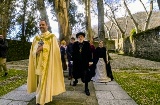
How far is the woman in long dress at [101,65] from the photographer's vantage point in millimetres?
10125

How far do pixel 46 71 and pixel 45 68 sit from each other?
0.25 ft

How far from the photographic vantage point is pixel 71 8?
34938 mm

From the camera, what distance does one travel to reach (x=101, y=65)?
10234 millimetres

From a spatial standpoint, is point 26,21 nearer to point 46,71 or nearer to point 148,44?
point 148,44

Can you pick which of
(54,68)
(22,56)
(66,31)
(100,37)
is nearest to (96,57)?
(54,68)

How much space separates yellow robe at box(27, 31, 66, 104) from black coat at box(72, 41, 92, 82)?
4.65ft

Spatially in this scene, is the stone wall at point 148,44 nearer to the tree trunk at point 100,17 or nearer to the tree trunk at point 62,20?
the tree trunk at point 100,17

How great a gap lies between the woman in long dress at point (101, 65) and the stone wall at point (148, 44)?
13.0 m

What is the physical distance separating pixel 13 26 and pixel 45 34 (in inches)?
1079

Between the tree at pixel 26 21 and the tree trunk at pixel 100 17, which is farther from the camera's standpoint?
the tree at pixel 26 21

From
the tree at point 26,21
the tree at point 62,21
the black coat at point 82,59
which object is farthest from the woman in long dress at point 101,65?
the tree at point 26,21

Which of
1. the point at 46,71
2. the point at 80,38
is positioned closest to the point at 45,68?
the point at 46,71

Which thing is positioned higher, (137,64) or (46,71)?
(46,71)

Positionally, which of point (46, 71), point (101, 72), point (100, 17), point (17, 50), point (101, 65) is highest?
point (100, 17)
